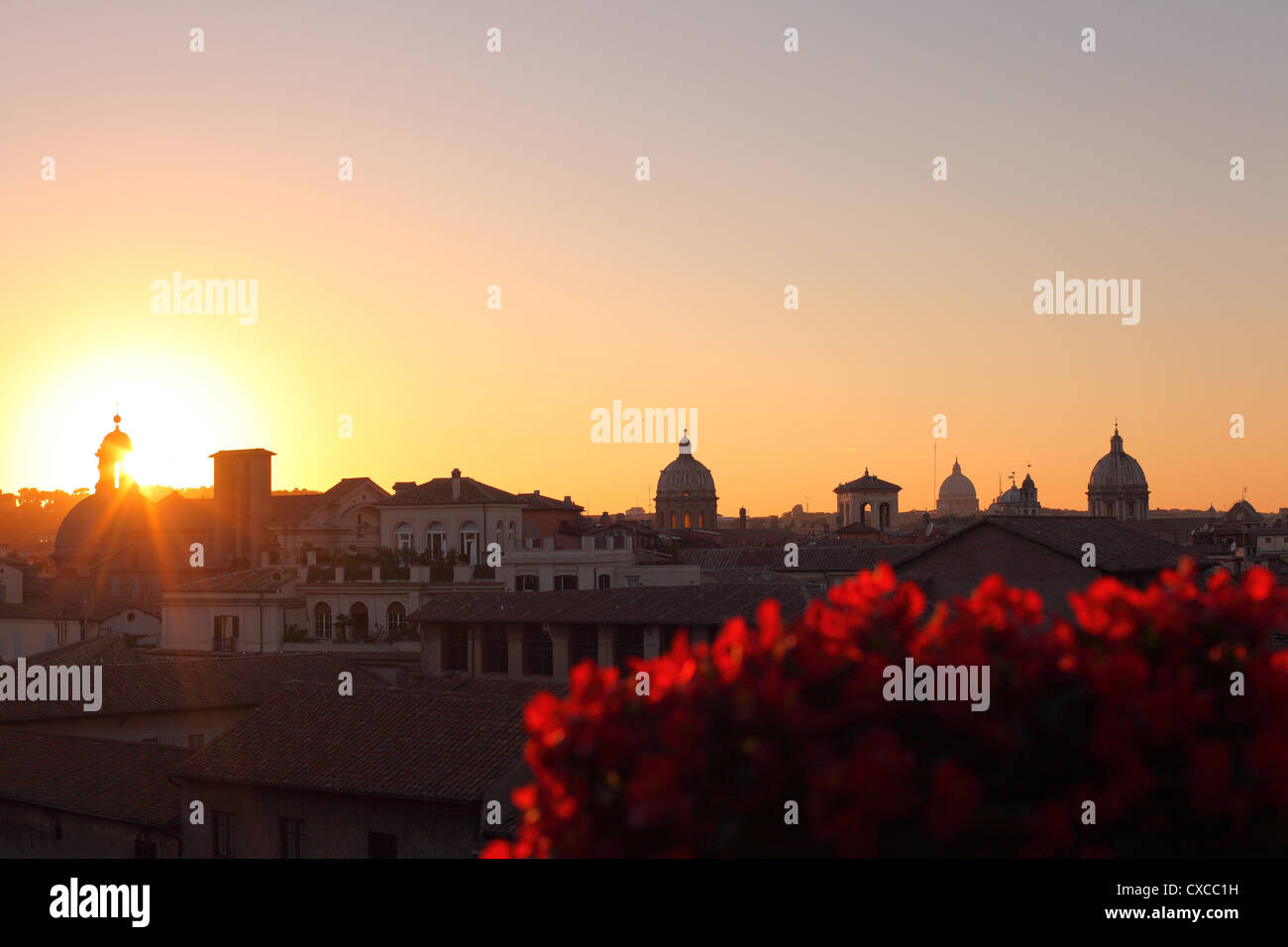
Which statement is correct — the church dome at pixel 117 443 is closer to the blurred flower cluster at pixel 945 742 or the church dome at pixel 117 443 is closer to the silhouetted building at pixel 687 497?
the silhouetted building at pixel 687 497

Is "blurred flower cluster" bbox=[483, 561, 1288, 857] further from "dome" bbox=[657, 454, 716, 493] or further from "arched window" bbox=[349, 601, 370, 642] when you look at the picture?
"dome" bbox=[657, 454, 716, 493]

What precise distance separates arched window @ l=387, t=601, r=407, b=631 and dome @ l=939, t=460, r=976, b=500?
140561 millimetres

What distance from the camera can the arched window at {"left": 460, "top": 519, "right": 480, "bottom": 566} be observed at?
6203 cm

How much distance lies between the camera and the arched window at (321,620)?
5538 cm

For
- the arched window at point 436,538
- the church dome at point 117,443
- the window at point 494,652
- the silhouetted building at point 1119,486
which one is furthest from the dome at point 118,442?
the silhouetted building at point 1119,486

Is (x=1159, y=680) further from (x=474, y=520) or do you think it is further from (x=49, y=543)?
(x=49, y=543)

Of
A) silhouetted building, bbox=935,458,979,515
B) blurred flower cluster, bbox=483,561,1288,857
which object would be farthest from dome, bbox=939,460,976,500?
blurred flower cluster, bbox=483,561,1288,857

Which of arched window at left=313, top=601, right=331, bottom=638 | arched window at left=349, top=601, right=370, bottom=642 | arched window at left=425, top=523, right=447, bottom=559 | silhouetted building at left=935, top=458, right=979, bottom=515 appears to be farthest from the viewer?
silhouetted building at left=935, top=458, right=979, bottom=515

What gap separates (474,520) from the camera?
6288 centimetres

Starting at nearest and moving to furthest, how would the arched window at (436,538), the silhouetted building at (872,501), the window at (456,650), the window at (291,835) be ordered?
the window at (291,835)
the window at (456,650)
the arched window at (436,538)
the silhouetted building at (872,501)

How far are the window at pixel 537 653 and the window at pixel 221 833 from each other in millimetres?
14139

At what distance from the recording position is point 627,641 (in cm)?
3538

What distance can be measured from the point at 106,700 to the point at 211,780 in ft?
36.0
